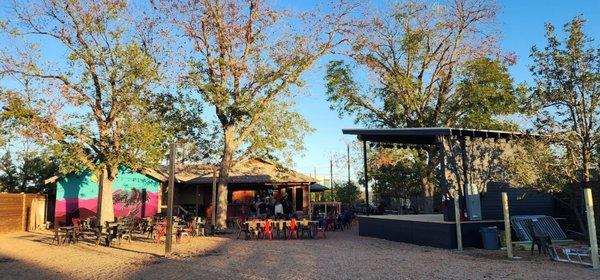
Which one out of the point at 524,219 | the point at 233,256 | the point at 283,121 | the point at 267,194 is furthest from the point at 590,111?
the point at 267,194

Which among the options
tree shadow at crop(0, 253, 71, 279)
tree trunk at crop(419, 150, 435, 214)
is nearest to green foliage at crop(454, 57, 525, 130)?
tree trunk at crop(419, 150, 435, 214)

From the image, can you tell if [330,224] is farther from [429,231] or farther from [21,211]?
[21,211]

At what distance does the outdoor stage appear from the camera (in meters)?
13.8

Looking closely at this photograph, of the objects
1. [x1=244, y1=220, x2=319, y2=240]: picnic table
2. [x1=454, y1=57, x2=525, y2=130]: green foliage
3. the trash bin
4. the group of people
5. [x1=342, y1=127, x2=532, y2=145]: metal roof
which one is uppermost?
[x1=454, y1=57, x2=525, y2=130]: green foliage

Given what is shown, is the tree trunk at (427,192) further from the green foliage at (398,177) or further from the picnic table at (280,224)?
the picnic table at (280,224)

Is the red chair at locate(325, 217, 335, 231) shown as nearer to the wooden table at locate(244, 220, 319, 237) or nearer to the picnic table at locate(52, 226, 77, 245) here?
the wooden table at locate(244, 220, 319, 237)

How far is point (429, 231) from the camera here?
47.6 ft

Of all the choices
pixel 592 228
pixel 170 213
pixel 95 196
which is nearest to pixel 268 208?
pixel 95 196

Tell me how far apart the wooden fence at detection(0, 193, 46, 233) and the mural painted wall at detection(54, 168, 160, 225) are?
3.21 ft

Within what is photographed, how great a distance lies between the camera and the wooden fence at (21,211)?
20641mm

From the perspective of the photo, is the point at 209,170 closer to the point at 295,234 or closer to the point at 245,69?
the point at 245,69

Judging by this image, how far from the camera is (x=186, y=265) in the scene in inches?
419

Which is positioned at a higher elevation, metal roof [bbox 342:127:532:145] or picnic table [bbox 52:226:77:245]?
metal roof [bbox 342:127:532:145]

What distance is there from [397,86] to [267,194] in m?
9.64
